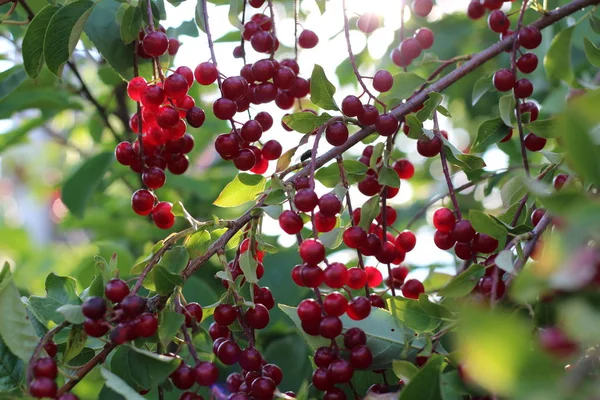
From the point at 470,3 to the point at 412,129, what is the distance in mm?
462

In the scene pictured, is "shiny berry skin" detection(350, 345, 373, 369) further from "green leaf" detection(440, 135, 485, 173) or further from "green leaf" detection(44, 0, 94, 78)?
"green leaf" detection(44, 0, 94, 78)

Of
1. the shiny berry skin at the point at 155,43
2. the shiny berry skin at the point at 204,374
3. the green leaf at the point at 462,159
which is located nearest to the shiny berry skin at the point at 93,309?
the shiny berry skin at the point at 204,374

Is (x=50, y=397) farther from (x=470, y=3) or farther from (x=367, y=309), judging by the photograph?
(x=470, y=3)

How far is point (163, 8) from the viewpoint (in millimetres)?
1004

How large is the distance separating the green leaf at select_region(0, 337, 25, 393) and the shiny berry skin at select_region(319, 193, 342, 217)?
352 millimetres

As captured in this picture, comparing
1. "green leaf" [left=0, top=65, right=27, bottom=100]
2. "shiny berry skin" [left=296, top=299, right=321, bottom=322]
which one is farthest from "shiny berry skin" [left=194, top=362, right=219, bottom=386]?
"green leaf" [left=0, top=65, right=27, bottom=100]

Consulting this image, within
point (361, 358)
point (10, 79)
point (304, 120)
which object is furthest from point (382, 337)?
point (10, 79)

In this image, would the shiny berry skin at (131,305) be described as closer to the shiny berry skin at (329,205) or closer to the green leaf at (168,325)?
the green leaf at (168,325)

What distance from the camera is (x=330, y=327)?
0.72 metres

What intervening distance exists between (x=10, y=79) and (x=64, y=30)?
64 centimetres

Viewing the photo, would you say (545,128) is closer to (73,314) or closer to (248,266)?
(248,266)

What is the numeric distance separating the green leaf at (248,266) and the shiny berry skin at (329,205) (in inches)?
3.8

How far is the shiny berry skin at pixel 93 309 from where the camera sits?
68 cm

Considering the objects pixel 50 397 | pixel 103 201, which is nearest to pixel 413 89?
pixel 50 397
